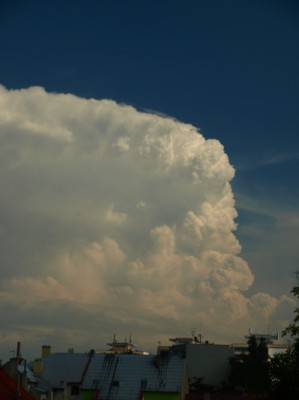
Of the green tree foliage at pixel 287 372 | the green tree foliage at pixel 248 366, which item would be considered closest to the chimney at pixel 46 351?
the green tree foliage at pixel 248 366

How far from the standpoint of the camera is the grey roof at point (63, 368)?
82.0 meters

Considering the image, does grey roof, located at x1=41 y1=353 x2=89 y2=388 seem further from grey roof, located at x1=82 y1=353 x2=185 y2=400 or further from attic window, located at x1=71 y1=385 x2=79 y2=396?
grey roof, located at x1=82 y1=353 x2=185 y2=400

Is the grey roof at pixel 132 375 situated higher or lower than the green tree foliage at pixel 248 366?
lower

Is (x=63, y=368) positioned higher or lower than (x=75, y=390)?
higher

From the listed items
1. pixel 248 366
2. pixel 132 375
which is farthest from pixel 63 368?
pixel 248 366

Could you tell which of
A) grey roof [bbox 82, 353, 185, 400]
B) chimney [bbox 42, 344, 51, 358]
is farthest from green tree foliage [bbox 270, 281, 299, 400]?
chimney [bbox 42, 344, 51, 358]

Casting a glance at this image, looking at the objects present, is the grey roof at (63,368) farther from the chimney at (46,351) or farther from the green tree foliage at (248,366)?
the green tree foliage at (248,366)

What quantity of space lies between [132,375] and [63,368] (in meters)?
8.59

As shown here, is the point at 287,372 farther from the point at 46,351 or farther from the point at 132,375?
the point at 46,351

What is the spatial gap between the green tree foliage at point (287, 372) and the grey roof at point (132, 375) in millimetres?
41049

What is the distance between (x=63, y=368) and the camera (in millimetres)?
83938

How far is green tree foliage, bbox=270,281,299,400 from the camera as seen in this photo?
38531 millimetres

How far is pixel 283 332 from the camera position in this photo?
39.7 metres

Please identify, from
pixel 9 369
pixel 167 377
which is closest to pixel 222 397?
pixel 167 377
